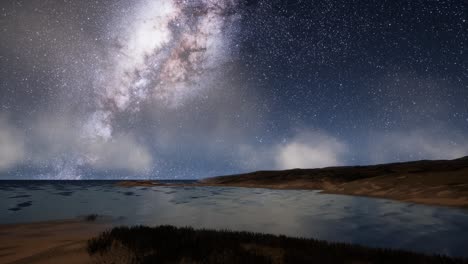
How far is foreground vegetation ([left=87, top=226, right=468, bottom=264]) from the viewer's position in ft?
27.0

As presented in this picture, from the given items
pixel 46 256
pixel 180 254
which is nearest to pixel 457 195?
pixel 180 254

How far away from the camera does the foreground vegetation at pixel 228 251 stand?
823 centimetres

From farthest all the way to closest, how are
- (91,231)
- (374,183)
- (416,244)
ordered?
(374,183)
(91,231)
(416,244)

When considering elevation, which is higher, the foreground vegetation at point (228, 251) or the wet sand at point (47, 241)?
the foreground vegetation at point (228, 251)

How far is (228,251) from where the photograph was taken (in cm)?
876

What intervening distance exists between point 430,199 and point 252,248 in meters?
32.3

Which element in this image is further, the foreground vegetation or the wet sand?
the wet sand

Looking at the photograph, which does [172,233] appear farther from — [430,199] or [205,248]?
[430,199]

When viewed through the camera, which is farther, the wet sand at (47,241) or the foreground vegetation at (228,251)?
the wet sand at (47,241)

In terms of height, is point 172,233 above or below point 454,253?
above

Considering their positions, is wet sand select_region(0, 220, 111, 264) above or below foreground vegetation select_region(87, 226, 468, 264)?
below

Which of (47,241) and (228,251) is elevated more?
(228,251)

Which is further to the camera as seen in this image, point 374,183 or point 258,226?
point 374,183

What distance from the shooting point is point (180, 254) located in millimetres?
8648
